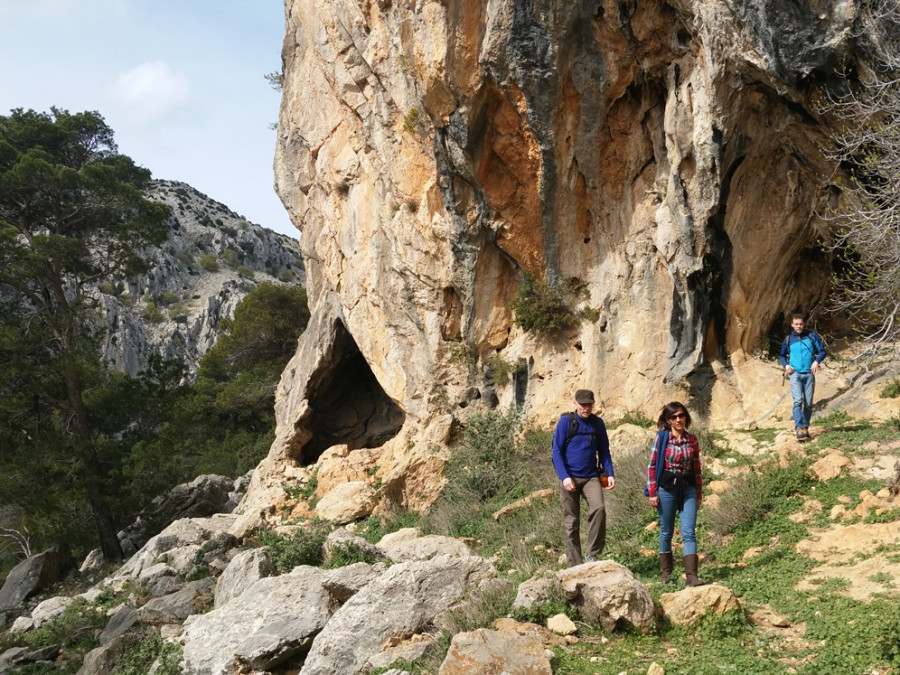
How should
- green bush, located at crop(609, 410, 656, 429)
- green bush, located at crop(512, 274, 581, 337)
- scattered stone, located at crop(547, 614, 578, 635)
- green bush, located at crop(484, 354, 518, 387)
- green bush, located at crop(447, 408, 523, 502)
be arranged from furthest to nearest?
green bush, located at crop(484, 354, 518, 387), green bush, located at crop(512, 274, 581, 337), green bush, located at crop(447, 408, 523, 502), green bush, located at crop(609, 410, 656, 429), scattered stone, located at crop(547, 614, 578, 635)

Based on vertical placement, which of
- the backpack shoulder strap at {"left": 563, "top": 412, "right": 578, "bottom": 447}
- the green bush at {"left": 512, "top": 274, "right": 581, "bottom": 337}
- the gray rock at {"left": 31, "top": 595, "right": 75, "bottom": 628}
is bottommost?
the gray rock at {"left": 31, "top": 595, "right": 75, "bottom": 628}

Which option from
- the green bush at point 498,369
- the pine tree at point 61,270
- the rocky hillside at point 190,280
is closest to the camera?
the green bush at point 498,369

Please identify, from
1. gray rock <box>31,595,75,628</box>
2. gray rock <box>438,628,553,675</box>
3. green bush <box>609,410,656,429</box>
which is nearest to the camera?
gray rock <box>438,628,553,675</box>

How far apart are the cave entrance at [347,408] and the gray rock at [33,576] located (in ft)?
18.9

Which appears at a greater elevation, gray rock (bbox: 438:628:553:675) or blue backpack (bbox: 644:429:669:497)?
blue backpack (bbox: 644:429:669:497)

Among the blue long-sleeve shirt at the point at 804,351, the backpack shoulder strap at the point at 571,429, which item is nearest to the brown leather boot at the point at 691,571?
the backpack shoulder strap at the point at 571,429

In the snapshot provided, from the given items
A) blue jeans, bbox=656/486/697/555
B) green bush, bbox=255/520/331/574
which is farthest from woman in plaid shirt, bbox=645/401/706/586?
green bush, bbox=255/520/331/574

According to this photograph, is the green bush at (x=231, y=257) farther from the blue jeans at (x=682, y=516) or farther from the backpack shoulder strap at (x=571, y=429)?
the blue jeans at (x=682, y=516)

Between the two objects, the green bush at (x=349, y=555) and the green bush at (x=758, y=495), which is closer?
the green bush at (x=758, y=495)

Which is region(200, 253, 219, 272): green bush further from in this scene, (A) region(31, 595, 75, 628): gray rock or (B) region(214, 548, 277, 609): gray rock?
(B) region(214, 548, 277, 609): gray rock

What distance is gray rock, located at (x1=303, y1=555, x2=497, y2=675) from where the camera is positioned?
5.11m

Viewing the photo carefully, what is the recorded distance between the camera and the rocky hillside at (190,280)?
43188 millimetres

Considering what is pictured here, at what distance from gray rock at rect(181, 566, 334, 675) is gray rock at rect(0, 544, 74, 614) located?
1039 cm

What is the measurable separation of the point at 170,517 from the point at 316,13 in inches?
511
